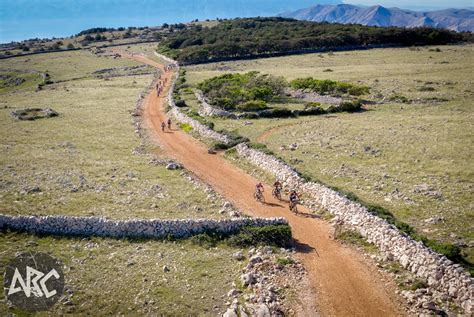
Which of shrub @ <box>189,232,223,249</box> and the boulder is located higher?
shrub @ <box>189,232,223,249</box>

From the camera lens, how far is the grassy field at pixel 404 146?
2356 cm

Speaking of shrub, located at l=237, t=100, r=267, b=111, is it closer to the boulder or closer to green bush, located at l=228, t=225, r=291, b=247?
green bush, located at l=228, t=225, r=291, b=247

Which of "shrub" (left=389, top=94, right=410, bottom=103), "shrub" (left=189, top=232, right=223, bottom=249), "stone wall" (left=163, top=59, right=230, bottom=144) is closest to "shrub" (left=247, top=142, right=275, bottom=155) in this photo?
"stone wall" (left=163, top=59, right=230, bottom=144)

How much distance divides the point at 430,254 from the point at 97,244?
1676 centimetres

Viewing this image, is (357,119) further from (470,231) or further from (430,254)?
(430,254)

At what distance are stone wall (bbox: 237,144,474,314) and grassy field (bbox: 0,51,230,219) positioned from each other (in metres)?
7.21

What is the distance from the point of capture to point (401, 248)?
18.6m

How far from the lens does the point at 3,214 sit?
2333 centimetres

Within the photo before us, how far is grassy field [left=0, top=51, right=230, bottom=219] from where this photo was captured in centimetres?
2489

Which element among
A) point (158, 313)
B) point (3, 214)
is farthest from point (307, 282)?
point (3, 214)

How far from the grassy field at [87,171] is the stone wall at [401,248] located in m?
7.21

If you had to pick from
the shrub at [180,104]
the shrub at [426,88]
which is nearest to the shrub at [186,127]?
the shrub at [180,104]

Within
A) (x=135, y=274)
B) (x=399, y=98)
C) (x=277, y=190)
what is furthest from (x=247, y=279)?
(x=399, y=98)

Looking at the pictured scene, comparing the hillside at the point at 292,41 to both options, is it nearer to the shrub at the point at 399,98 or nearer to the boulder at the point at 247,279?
the shrub at the point at 399,98
